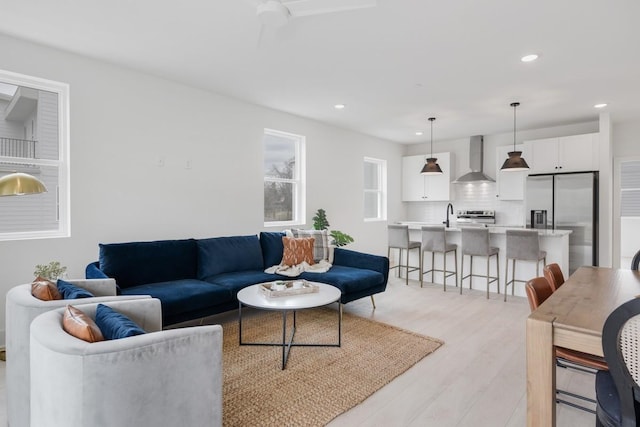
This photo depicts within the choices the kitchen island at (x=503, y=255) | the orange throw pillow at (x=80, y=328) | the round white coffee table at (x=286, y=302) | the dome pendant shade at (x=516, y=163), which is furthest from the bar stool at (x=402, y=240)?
the orange throw pillow at (x=80, y=328)

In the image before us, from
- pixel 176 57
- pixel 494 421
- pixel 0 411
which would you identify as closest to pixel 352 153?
pixel 176 57

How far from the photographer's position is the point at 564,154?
5625mm

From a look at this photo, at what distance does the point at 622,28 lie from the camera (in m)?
2.77

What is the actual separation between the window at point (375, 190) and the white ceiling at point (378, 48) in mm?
2400

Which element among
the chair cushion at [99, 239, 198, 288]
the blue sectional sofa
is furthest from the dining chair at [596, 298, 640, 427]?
the chair cushion at [99, 239, 198, 288]

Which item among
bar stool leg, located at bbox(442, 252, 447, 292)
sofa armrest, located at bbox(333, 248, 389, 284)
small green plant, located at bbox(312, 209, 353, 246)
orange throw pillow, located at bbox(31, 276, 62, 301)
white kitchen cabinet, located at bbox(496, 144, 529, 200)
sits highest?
white kitchen cabinet, located at bbox(496, 144, 529, 200)

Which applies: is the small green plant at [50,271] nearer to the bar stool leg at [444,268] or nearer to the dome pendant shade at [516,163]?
the bar stool leg at [444,268]

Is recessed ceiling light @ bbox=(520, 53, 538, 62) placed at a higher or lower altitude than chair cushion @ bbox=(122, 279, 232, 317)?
higher

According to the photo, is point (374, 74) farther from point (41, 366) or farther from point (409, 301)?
point (41, 366)

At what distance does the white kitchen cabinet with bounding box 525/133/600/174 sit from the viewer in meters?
5.39

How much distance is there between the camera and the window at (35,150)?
3.09 m

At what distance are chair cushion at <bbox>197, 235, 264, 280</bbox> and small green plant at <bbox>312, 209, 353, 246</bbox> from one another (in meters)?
1.31

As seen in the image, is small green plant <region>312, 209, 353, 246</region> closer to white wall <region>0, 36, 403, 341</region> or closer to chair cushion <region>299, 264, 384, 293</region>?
white wall <region>0, 36, 403, 341</region>

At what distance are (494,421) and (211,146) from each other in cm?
393
